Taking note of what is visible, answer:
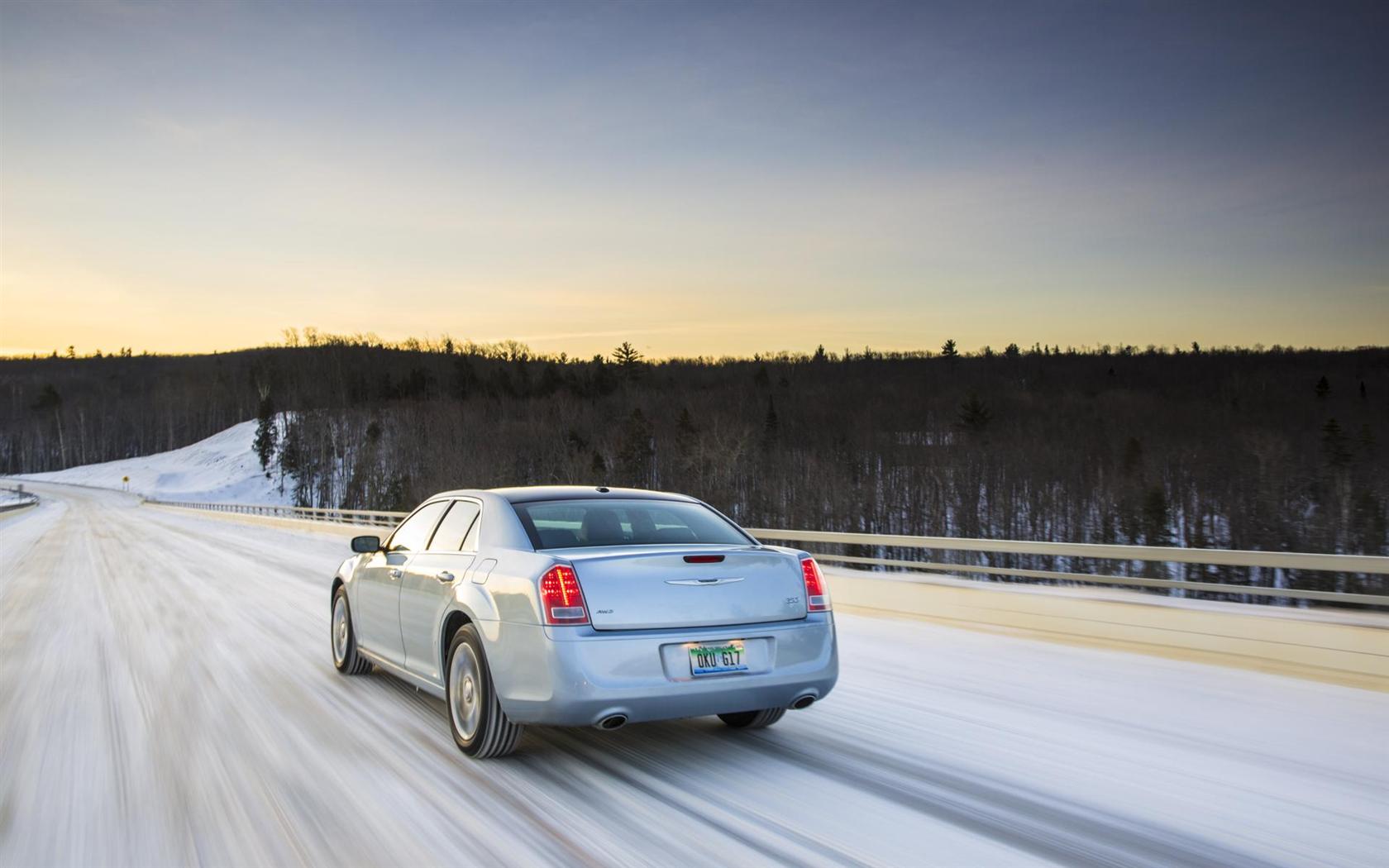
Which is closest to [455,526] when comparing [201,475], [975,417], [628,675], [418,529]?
[418,529]

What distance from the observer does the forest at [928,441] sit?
8612 cm

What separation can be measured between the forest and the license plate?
61.2 meters

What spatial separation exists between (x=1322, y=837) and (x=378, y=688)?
6087mm

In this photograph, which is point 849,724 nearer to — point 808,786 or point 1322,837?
point 808,786

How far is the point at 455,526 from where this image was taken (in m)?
6.79

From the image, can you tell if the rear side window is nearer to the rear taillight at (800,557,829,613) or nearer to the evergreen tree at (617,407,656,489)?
the rear taillight at (800,557,829,613)

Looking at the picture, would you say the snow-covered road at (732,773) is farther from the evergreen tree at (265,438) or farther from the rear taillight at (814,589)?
the evergreen tree at (265,438)

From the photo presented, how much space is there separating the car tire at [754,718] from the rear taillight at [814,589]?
3.05 feet

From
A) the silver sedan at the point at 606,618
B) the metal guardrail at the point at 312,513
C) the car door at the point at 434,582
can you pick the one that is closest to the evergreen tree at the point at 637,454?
the metal guardrail at the point at 312,513

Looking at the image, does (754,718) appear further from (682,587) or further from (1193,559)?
(1193,559)

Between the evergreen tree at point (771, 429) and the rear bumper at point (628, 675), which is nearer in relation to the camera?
the rear bumper at point (628, 675)

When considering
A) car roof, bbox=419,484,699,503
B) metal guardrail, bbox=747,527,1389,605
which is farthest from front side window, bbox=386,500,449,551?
metal guardrail, bbox=747,527,1389,605

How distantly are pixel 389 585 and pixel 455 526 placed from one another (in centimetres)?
103

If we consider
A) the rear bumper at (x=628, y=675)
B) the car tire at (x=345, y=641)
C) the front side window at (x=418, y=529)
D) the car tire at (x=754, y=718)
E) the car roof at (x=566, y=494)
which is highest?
the car roof at (x=566, y=494)
